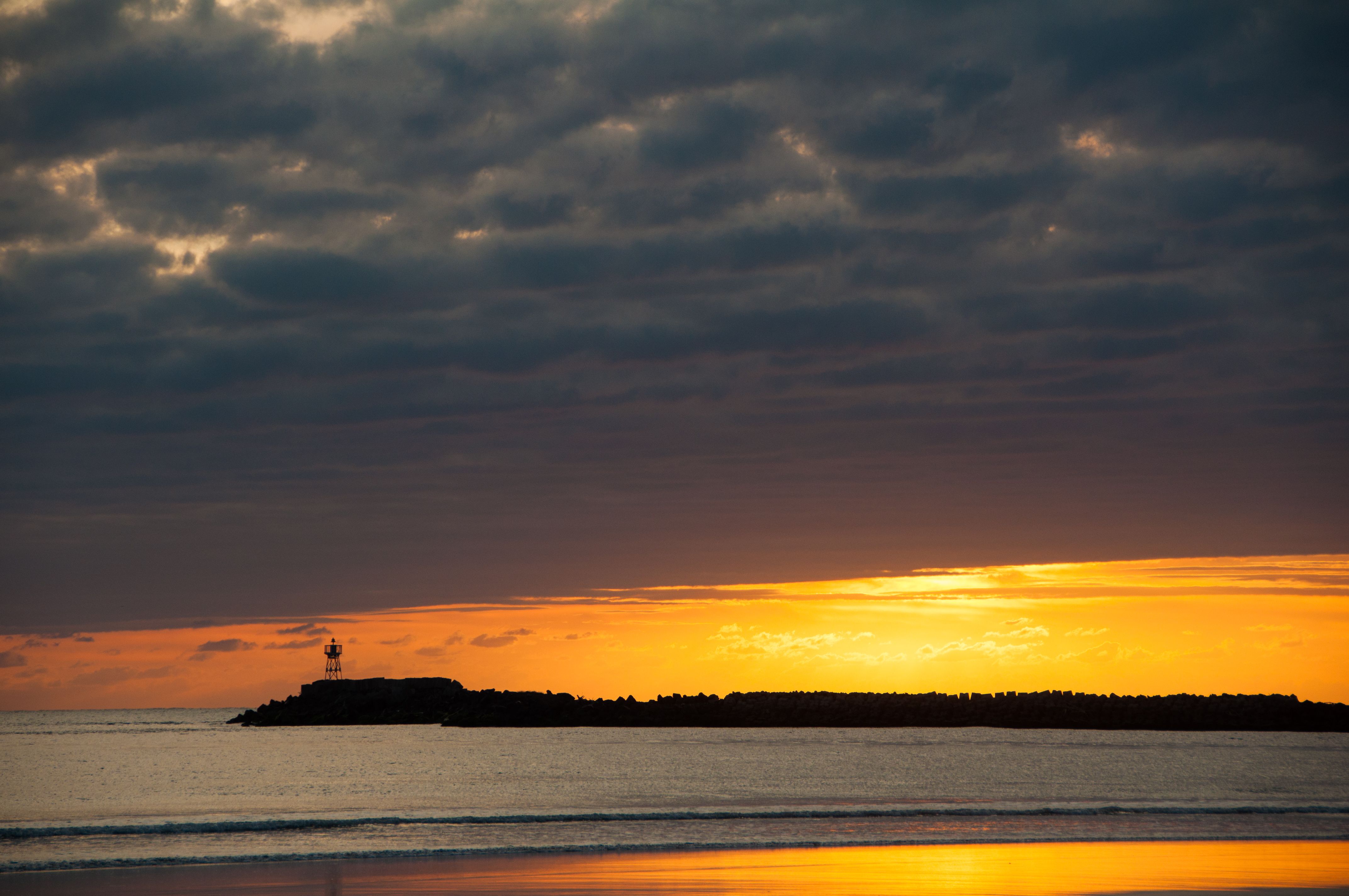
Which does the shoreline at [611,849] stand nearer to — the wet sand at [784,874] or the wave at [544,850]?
the wave at [544,850]

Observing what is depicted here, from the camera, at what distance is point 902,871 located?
79.4ft

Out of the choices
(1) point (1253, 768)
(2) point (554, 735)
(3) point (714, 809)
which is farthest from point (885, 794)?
(2) point (554, 735)

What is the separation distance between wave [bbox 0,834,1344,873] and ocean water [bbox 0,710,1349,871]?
128mm

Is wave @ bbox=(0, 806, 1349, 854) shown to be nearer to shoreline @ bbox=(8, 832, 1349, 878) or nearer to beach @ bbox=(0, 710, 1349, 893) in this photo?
beach @ bbox=(0, 710, 1349, 893)

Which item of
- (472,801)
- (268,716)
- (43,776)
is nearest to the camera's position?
(472,801)

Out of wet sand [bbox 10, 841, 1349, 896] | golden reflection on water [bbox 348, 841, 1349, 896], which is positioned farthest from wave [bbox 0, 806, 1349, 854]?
golden reflection on water [bbox 348, 841, 1349, 896]

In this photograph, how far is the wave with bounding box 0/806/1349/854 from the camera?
3369 centimetres

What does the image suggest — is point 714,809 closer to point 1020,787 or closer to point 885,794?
point 885,794

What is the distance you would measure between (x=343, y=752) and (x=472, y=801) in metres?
43.6

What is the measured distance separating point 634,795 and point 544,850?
20967 millimetres

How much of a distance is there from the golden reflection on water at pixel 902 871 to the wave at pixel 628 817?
27.4 feet

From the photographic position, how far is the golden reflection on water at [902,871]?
71.7 ft

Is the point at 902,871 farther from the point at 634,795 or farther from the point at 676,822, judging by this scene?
the point at 634,795

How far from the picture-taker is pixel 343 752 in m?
83.9
